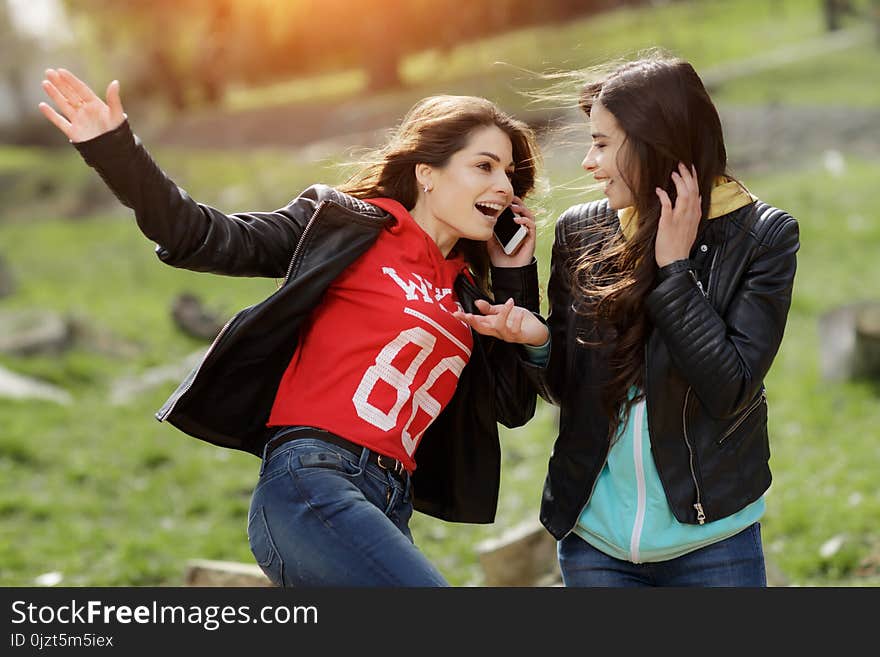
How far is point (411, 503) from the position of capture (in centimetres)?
286

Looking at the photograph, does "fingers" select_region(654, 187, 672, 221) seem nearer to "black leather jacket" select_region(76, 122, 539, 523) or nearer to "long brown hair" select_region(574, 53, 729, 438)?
"long brown hair" select_region(574, 53, 729, 438)

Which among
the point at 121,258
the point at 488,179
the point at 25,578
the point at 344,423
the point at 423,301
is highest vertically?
the point at 121,258

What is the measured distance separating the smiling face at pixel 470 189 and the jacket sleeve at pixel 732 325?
1.86 ft

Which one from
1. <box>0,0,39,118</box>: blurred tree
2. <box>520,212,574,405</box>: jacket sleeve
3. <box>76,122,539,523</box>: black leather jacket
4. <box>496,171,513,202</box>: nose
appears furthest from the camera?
<box>0,0,39,118</box>: blurred tree

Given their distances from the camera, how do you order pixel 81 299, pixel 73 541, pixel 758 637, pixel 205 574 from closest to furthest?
1. pixel 758 637
2. pixel 205 574
3. pixel 73 541
4. pixel 81 299

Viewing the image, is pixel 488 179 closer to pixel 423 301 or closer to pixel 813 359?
pixel 423 301

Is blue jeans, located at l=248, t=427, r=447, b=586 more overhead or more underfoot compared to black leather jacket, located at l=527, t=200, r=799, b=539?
more underfoot

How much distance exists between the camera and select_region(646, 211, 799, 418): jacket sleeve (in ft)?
8.40

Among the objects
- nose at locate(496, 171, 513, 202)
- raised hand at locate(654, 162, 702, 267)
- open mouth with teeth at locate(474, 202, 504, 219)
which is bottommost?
raised hand at locate(654, 162, 702, 267)

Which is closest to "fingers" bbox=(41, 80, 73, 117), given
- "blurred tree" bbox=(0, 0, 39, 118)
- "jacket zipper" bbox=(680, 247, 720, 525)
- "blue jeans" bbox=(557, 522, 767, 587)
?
"jacket zipper" bbox=(680, 247, 720, 525)

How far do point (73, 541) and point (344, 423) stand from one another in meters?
3.76

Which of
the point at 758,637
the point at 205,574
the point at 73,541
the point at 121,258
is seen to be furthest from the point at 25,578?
the point at 121,258

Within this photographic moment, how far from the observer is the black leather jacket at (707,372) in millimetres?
2580

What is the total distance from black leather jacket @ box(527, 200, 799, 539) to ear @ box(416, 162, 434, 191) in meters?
0.52
